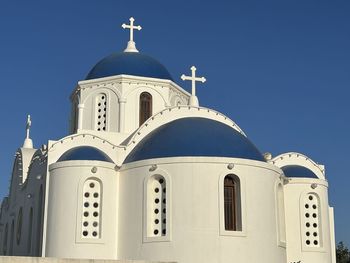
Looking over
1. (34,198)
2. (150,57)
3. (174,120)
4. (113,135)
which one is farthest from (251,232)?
(150,57)

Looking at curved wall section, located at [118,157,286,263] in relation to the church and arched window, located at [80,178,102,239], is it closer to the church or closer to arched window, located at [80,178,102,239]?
the church

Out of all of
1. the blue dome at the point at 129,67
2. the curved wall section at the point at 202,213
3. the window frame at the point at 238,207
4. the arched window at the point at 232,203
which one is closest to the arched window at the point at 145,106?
the blue dome at the point at 129,67

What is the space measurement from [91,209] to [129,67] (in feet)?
24.8

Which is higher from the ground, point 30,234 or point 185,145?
point 185,145

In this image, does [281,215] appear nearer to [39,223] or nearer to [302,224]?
[302,224]

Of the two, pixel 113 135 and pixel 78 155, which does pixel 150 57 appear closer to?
pixel 113 135

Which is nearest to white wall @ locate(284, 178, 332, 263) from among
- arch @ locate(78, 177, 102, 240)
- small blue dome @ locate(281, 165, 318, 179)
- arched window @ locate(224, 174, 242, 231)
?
small blue dome @ locate(281, 165, 318, 179)

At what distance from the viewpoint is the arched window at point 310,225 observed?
23.1 meters

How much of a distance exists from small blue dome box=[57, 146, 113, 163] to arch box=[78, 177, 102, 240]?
727 mm

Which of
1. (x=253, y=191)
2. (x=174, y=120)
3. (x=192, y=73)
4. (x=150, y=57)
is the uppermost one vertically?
(x=150, y=57)

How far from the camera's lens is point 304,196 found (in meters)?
23.5

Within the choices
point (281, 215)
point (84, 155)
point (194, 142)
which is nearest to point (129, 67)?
point (84, 155)

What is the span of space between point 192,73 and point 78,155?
583 centimetres

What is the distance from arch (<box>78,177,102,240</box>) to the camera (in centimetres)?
2066
